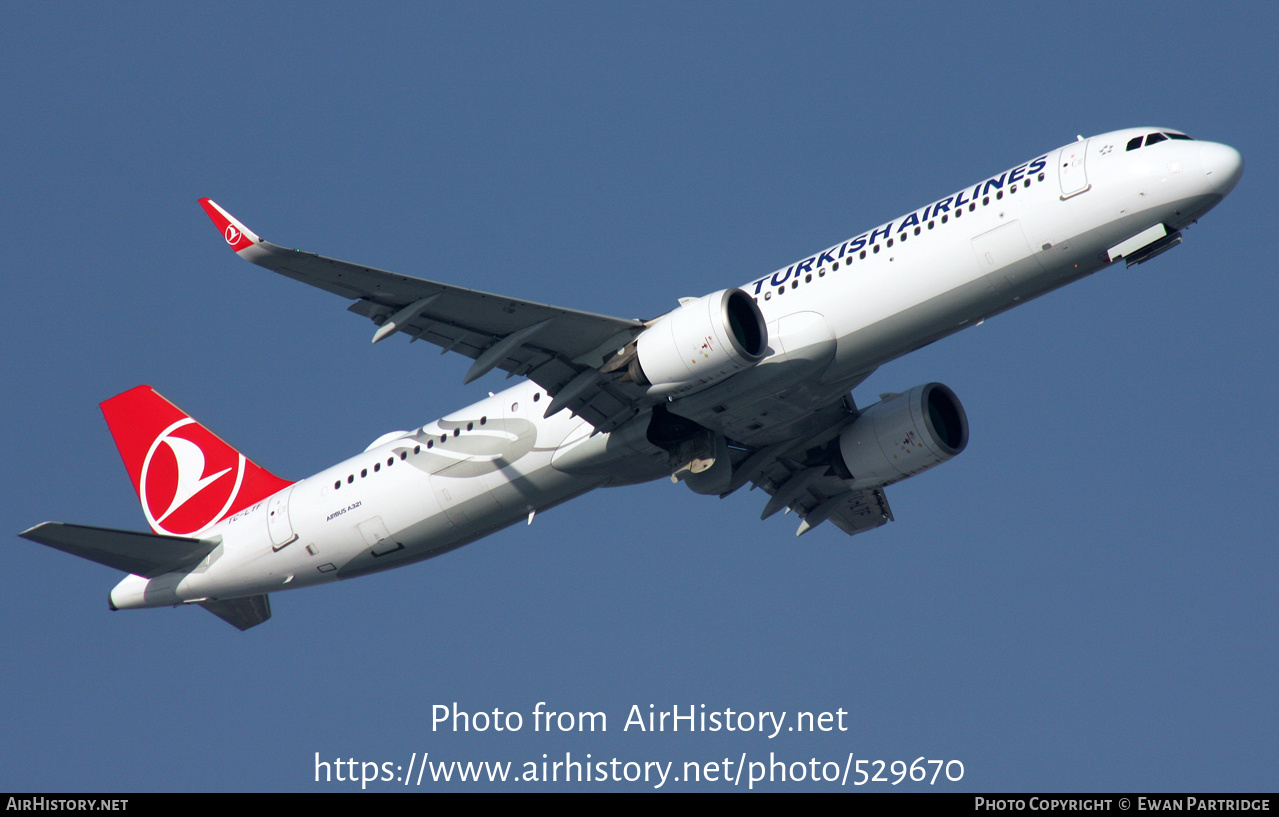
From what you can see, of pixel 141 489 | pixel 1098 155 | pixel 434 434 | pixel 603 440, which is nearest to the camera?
pixel 1098 155

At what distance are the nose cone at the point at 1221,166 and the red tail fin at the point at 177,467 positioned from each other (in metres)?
25.5

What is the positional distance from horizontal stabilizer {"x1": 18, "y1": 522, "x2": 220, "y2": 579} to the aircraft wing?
1029cm

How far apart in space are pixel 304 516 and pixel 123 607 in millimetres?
6281

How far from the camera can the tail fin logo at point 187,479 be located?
3862 cm

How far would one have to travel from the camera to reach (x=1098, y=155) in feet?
94.7

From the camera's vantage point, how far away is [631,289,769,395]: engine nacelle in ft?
95.1

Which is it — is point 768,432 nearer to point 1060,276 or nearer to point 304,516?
point 1060,276

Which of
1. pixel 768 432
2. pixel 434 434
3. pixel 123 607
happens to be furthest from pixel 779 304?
pixel 123 607

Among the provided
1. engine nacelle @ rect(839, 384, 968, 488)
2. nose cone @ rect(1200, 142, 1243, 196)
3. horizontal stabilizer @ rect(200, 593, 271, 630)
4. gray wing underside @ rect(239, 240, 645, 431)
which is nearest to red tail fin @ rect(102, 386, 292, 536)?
horizontal stabilizer @ rect(200, 593, 271, 630)

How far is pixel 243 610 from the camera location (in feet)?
126

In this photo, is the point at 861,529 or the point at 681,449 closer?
the point at 681,449

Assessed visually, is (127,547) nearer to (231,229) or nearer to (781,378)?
(231,229)

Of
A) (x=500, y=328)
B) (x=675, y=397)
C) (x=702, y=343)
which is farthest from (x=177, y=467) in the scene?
(x=702, y=343)

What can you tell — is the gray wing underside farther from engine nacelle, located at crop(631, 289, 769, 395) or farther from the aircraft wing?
engine nacelle, located at crop(631, 289, 769, 395)
